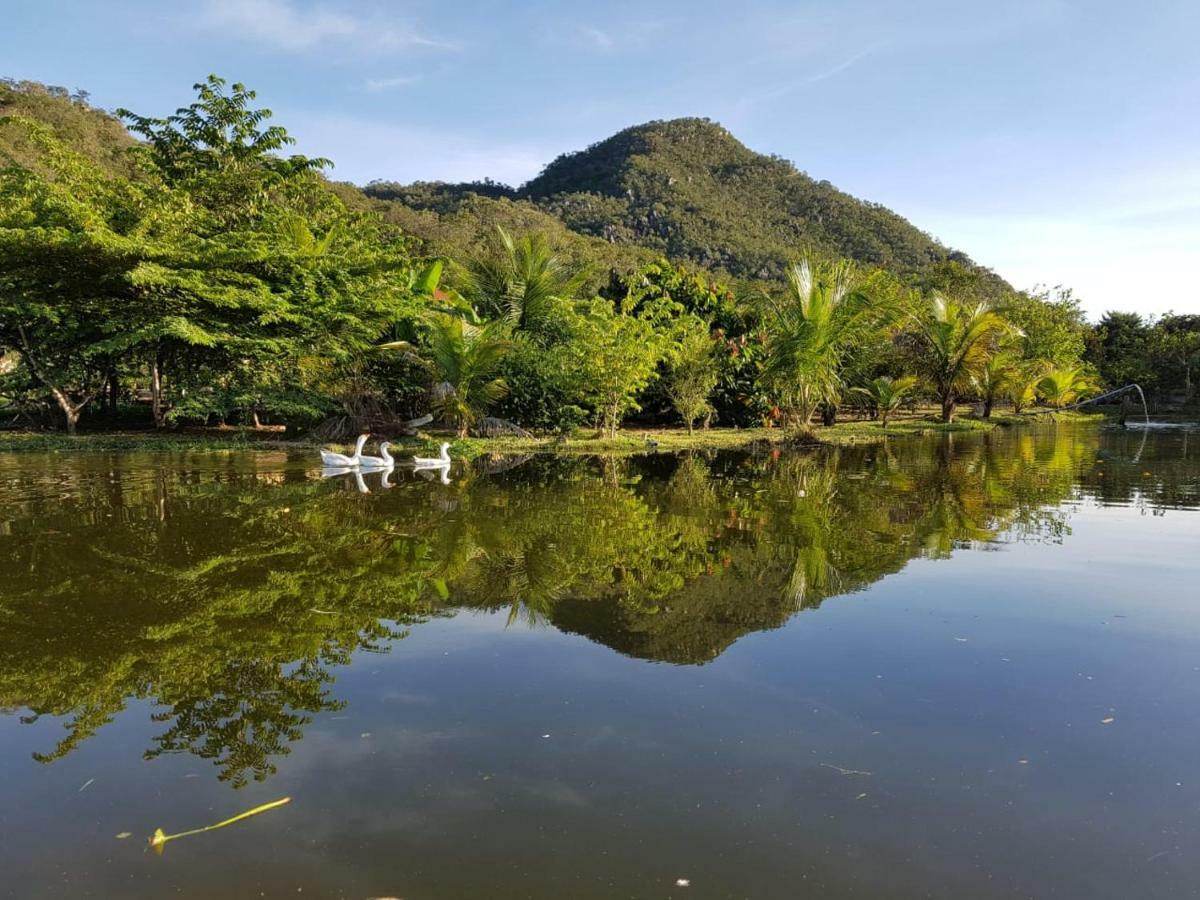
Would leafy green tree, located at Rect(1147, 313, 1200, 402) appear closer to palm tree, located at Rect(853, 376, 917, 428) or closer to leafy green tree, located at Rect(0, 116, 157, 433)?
palm tree, located at Rect(853, 376, 917, 428)

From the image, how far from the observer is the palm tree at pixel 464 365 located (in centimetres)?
1496

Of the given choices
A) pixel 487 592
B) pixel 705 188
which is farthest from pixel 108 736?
pixel 705 188

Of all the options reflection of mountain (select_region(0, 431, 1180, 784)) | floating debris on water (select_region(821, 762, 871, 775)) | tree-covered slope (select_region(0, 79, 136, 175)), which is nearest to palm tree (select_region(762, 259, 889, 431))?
reflection of mountain (select_region(0, 431, 1180, 784))

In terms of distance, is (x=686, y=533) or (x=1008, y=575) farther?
(x=686, y=533)

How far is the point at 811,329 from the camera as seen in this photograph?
17.7 meters

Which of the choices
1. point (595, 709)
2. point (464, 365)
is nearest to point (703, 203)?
point (464, 365)

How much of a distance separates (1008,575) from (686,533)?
2.68 m

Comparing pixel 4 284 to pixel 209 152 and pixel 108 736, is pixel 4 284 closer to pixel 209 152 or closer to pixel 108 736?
pixel 209 152

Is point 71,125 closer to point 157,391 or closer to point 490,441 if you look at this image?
point 157,391

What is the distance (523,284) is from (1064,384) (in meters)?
22.5

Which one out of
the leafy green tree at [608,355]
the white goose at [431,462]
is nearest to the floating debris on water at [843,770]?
the white goose at [431,462]

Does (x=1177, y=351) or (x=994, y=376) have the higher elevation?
(x=1177, y=351)

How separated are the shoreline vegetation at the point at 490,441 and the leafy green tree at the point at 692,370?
798 mm

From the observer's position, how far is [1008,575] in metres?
5.38
